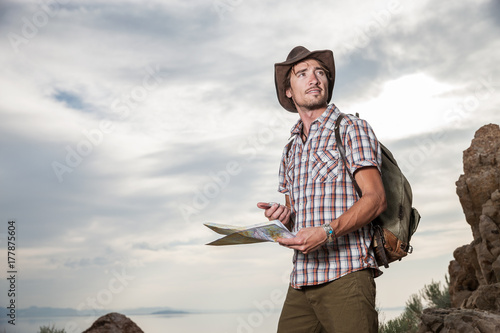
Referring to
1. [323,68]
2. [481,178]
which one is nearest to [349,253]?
[323,68]

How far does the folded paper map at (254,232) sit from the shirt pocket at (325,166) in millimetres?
491

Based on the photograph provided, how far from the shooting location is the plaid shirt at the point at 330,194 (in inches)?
122

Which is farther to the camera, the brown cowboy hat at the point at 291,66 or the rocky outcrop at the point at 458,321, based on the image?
the rocky outcrop at the point at 458,321

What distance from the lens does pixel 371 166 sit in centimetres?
306

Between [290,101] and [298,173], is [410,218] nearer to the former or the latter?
[298,173]

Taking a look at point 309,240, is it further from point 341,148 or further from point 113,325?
point 113,325

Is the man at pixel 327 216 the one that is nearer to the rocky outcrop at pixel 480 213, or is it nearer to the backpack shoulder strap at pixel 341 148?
the backpack shoulder strap at pixel 341 148

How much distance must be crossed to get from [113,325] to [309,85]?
3.09 metres

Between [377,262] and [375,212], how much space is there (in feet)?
1.38

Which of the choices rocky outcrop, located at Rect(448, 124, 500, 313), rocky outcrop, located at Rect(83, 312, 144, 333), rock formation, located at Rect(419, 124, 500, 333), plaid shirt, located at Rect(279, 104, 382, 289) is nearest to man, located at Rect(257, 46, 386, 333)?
plaid shirt, located at Rect(279, 104, 382, 289)

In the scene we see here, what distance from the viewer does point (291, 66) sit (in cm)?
379

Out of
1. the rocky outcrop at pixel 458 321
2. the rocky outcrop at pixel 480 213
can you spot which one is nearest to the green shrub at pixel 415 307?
the rocky outcrop at pixel 480 213

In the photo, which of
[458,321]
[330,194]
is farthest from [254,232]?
[458,321]

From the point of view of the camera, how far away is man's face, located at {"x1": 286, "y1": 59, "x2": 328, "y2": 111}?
3553 millimetres
